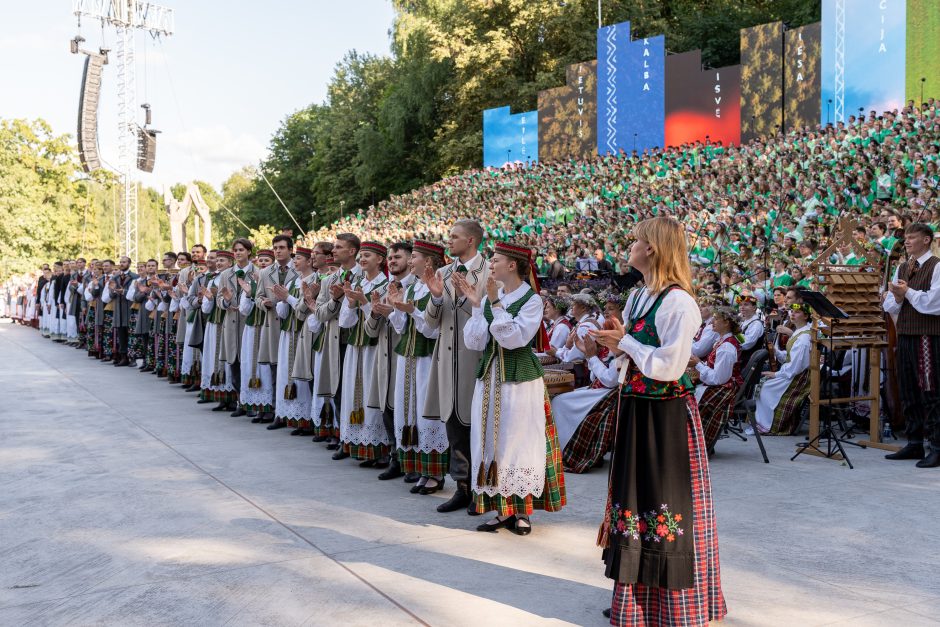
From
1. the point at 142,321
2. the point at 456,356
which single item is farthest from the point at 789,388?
the point at 142,321

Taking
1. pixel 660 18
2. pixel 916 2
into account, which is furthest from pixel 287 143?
pixel 916 2

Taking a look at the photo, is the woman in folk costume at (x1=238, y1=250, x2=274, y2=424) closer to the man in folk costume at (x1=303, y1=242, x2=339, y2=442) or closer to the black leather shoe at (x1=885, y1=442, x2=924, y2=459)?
the man in folk costume at (x1=303, y1=242, x2=339, y2=442)

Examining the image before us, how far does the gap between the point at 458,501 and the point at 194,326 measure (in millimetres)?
6707

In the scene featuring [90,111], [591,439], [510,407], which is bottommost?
[591,439]

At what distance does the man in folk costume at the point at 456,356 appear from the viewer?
531cm

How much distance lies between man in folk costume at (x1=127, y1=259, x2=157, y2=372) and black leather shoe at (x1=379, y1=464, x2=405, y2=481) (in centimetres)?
898

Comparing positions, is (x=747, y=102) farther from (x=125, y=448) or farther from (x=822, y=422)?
(x=125, y=448)

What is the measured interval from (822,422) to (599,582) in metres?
5.80

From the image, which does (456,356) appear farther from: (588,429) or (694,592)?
(694,592)

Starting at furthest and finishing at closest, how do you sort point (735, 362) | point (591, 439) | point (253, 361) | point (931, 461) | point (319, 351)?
point (253, 361) < point (319, 351) < point (735, 362) < point (591, 439) < point (931, 461)

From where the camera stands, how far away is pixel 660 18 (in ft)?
128

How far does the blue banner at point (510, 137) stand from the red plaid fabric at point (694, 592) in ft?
95.2

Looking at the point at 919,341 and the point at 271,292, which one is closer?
the point at 919,341

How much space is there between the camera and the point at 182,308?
12.2m
